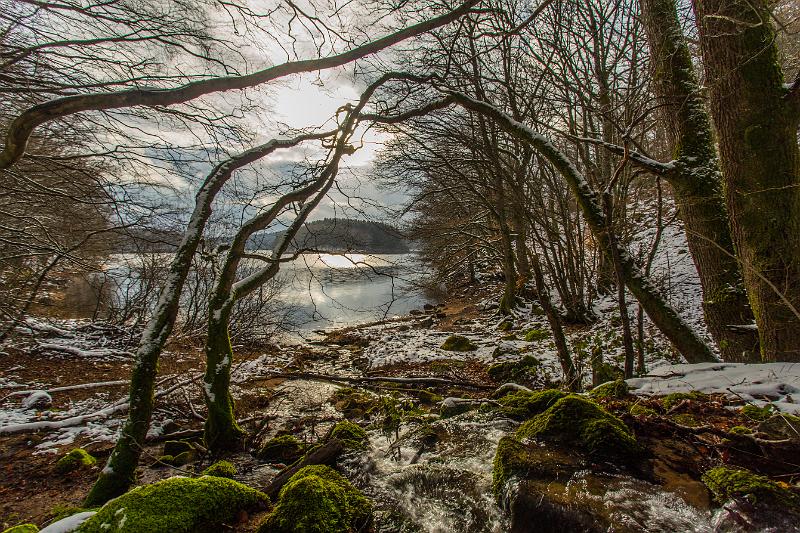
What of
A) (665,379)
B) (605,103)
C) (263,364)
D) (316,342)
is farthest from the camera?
(316,342)

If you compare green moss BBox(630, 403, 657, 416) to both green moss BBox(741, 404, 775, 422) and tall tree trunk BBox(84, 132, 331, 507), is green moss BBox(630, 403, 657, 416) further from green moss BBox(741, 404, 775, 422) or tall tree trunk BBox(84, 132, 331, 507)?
tall tree trunk BBox(84, 132, 331, 507)

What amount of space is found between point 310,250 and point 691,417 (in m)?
4.35

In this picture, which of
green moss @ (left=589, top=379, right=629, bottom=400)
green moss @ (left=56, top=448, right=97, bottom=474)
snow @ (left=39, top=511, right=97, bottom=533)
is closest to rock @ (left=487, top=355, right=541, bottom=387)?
green moss @ (left=589, top=379, right=629, bottom=400)

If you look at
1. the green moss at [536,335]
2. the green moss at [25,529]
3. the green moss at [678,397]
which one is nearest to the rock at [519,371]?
the green moss at [536,335]

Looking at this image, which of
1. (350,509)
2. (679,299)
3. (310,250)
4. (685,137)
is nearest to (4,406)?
(310,250)

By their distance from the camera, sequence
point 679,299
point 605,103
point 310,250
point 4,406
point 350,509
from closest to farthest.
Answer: point 350,509
point 310,250
point 4,406
point 605,103
point 679,299

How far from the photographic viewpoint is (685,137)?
161 inches

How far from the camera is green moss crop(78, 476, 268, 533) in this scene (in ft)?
5.74

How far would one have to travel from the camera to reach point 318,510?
6.18 ft

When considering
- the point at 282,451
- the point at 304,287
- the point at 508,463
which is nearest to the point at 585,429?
the point at 508,463

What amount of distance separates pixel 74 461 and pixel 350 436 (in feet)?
11.9

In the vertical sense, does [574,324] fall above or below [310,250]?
below

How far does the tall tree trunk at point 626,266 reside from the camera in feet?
12.6

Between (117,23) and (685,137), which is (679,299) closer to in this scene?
(685,137)
